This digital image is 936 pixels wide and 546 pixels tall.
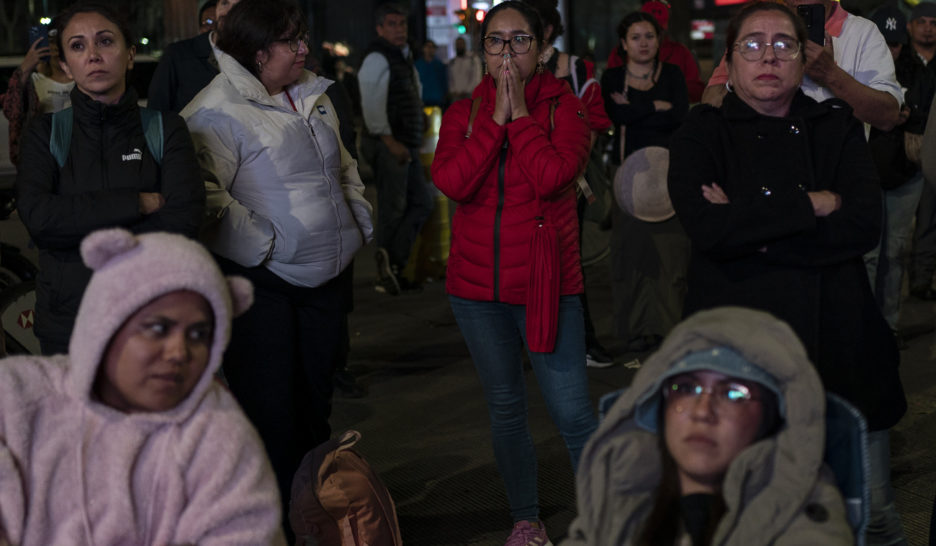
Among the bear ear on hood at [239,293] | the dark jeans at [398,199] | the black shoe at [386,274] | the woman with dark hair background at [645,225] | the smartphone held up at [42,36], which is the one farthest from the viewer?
the black shoe at [386,274]

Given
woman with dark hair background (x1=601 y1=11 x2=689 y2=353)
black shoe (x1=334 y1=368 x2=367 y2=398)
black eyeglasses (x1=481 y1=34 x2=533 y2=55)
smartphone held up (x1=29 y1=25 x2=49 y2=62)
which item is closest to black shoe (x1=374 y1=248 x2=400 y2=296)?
woman with dark hair background (x1=601 y1=11 x2=689 y2=353)

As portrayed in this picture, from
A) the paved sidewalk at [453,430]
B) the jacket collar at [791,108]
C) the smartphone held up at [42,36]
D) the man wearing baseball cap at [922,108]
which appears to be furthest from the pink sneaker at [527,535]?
the smartphone held up at [42,36]

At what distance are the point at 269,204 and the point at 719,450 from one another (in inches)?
86.3

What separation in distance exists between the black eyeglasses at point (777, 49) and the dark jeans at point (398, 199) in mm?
6038

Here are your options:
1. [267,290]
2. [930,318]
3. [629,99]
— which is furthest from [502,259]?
[930,318]

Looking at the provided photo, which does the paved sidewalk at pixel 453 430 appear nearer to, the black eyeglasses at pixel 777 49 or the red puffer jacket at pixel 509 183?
the red puffer jacket at pixel 509 183

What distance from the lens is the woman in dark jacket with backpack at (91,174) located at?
3.93 meters

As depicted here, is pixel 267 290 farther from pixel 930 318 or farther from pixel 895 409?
pixel 930 318

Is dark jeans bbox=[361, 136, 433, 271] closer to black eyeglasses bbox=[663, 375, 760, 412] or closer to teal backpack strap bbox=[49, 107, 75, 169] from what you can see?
teal backpack strap bbox=[49, 107, 75, 169]

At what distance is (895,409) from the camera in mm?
3590

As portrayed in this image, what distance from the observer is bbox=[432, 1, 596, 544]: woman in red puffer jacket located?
4.09m

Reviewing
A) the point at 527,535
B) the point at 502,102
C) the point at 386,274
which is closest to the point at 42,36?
the point at 386,274

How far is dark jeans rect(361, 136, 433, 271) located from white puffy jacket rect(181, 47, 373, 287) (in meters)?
5.08

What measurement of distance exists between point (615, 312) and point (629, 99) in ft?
4.35
